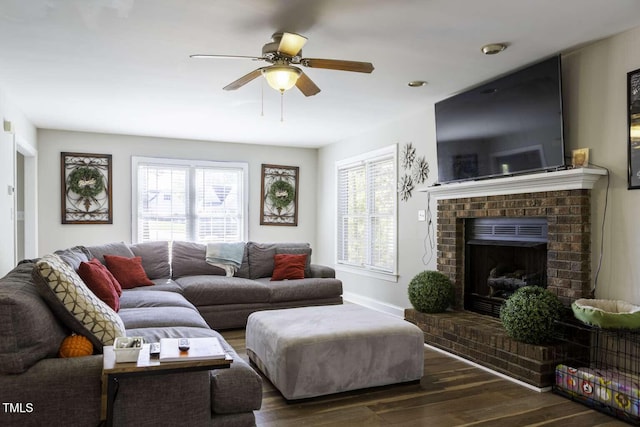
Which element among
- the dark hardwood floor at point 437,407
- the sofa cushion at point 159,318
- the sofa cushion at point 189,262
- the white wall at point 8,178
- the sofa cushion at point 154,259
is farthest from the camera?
the sofa cushion at point 189,262

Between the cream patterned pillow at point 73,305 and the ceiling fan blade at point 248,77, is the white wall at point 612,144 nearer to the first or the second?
the ceiling fan blade at point 248,77

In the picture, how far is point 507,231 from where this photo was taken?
407 cm

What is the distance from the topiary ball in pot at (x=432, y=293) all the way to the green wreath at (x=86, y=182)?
15.6 ft

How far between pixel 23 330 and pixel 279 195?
5833 mm

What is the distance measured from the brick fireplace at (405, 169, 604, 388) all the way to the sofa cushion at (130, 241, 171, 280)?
9.75ft

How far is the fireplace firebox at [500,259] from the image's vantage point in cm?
383

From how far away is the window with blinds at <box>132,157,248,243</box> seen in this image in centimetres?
686

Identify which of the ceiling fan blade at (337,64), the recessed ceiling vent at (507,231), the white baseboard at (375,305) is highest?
the ceiling fan blade at (337,64)

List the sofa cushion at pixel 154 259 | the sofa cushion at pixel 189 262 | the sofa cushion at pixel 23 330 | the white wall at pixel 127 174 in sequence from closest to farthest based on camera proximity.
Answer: the sofa cushion at pixel 23 330, the sofa cushion at pixel 154 259, the sofa cushion at pixel 189 262, the white wall at pixel 127 174

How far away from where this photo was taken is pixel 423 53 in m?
3.47

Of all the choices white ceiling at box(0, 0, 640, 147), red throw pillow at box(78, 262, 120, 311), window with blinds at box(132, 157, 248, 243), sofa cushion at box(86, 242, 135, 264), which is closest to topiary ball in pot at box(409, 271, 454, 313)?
white ceiling at box(0, 0, 640, 147)

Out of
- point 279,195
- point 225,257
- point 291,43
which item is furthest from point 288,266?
point 291,43

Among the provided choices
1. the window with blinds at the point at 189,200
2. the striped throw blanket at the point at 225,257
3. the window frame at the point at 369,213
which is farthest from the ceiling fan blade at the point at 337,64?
the window with blinds at the point at 189,200

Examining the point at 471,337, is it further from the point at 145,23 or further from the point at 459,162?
the point at 145,23
